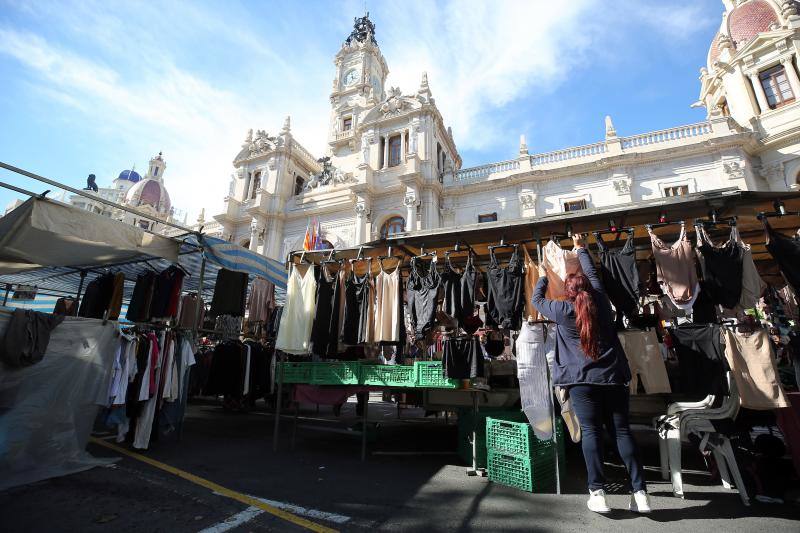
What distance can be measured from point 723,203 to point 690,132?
57.7ft

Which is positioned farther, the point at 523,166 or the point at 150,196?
the point at 150,196

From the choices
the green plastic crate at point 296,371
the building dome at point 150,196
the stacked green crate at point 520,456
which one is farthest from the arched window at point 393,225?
the building dome at point 150,196

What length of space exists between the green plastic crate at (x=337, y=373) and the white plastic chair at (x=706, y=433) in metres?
3.90

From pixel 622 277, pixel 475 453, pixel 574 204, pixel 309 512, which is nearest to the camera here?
pixel 309 512

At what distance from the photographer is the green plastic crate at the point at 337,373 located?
5500 millimetres

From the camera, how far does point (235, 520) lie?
3.16 m

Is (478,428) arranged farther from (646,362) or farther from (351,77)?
(351,77)

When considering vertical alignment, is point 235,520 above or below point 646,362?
below

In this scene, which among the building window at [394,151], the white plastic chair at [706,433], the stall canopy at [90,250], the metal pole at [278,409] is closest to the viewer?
the white plastic chair at [706,433]

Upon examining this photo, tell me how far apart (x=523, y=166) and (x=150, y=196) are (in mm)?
52896

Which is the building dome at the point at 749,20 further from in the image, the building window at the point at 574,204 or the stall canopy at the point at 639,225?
the stall canopy at the point at 639,225

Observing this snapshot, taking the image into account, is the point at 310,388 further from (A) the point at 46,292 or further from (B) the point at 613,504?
(A) the point at 46,292

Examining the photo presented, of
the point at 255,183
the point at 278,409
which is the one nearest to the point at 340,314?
the point at 278,409

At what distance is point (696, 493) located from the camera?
3.80 meters
